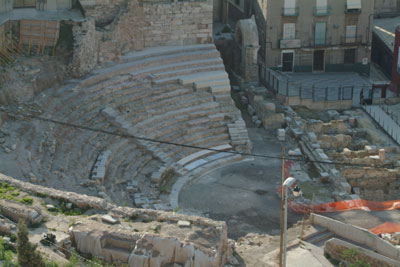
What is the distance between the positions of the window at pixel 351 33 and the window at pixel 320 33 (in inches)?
59.8

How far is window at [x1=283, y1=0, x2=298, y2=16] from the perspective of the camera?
44.8m

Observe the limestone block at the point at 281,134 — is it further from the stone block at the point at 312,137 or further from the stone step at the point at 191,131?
the stone step at the point at 191,131

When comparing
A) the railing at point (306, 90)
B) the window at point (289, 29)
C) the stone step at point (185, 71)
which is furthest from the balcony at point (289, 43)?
the stone step at point (185, 71)

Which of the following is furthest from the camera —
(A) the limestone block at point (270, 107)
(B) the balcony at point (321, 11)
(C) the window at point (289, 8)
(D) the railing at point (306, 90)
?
(B) the balcony at point (321, 11)

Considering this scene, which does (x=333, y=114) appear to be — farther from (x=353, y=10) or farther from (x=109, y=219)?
(x=109, y=219)

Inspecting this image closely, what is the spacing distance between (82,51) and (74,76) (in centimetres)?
128

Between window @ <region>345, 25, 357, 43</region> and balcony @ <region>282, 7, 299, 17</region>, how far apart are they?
3564mm

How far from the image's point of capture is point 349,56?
46688mm

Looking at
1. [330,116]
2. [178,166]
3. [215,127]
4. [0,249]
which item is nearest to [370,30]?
[330,116]

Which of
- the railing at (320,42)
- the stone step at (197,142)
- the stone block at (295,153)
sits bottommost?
the stone block at (295,153)

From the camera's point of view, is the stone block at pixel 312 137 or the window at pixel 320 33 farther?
the window at pixel 320 33

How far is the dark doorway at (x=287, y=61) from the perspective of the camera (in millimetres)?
45938

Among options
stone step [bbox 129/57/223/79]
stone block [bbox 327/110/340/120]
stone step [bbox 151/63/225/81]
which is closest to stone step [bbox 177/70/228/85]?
stone step [bbox 151/63/225/81]

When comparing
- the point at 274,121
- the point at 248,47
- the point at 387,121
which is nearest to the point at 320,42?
the point at 248,47
